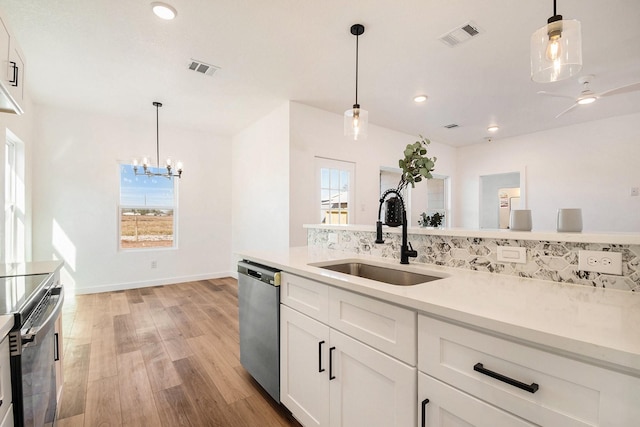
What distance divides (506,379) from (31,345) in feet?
5.10

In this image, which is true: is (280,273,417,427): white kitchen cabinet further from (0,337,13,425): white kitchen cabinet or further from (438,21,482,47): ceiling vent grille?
→ (438,21,482,47): ceiling vent grille

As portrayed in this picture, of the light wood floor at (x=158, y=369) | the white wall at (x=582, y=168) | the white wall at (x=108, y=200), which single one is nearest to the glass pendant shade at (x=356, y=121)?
the light wood floor at (x=158, y=369)

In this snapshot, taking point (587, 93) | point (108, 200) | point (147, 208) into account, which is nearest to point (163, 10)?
point (108, 200)

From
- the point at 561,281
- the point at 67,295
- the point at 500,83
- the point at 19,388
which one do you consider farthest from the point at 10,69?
the point at 500,83

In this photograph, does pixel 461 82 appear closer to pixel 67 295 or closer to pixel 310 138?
pixel 310 138

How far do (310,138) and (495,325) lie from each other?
3712mm

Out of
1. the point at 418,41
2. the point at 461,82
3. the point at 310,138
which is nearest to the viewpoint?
the point at 418,41

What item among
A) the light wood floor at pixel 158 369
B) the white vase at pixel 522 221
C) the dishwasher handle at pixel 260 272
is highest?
the white vase at pixel 522 221

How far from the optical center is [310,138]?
421 cm

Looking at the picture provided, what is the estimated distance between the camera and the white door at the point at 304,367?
57.0 inches

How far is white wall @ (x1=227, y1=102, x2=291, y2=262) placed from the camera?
163 inches

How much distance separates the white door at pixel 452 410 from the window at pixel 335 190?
343 cm

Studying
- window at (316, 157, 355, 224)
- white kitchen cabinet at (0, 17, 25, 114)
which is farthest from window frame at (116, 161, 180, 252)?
white kitchen cabinet at (0, 17, 25, 114)

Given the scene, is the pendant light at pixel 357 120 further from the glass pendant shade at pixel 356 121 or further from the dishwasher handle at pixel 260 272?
the dishwasher handle at pixel 260 272
